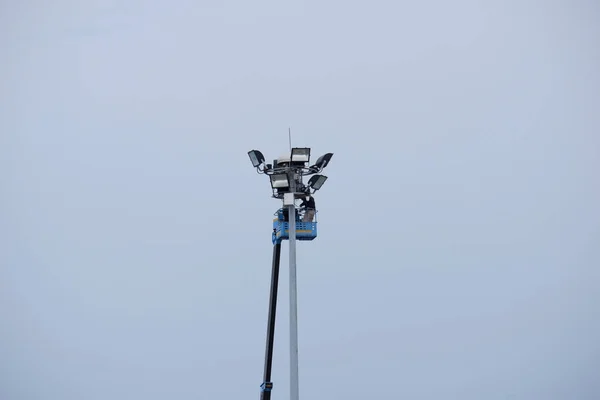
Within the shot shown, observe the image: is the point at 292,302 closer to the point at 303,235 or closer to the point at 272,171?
the point at 303,235

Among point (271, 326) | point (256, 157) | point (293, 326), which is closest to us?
point (293, 326)

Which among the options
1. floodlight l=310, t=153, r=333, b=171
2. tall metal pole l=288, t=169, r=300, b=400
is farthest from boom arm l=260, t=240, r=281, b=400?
tall metal pole l=288, t=169, r=300, b=400

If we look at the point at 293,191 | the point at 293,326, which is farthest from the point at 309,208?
the point at 293,326

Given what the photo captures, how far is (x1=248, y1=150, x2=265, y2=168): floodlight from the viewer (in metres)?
30.5

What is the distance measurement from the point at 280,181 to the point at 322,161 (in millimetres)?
2195

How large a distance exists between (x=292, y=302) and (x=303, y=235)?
175 inches

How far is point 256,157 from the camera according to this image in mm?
30562

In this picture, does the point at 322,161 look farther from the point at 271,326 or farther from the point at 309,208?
the point at 271,326

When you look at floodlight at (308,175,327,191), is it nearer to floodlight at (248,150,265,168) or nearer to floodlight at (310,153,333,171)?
floodlight at (310,153,333,171)

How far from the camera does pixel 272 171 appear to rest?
100ft

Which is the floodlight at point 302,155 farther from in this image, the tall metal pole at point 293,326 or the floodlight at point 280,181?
the tall metal pole at point 293,326

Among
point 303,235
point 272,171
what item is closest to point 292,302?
point 303,235

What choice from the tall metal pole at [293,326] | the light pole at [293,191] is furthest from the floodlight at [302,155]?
the tall metal pole at [293,326]

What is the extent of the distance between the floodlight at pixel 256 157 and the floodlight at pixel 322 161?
239cm
